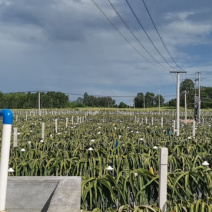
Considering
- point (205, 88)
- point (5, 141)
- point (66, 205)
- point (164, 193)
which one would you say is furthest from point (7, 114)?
point (205, 88)

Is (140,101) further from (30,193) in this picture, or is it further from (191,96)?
(30,193)

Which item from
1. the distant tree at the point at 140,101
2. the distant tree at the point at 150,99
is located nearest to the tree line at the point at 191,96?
the distant tree at the point at 150,99

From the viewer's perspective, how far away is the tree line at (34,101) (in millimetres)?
95188

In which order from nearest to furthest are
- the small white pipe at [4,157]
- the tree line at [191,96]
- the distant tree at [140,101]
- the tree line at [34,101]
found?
the small white pipe at [4,157] < the tree line at [191,96] < the tree line at [34,101] < the distant tree at [140,101]

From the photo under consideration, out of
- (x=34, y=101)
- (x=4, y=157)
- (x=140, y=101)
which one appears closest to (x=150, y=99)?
(x=140, y=101)

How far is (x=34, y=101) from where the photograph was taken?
318ft

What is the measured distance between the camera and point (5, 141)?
4.69ft

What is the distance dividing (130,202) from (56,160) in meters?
1.52

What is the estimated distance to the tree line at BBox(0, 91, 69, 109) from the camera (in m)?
95.2

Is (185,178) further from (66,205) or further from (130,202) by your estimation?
(66,205)

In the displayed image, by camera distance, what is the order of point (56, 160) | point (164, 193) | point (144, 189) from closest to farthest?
point (164, 193) < point (144, 189) < point (56, 160)

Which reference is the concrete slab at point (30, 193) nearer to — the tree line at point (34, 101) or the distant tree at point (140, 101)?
the tree line at point (34, 101)

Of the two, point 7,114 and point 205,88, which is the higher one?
point 205,88

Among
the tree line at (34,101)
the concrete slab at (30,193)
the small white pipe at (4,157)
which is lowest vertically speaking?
the concrete slab at (30,193)
